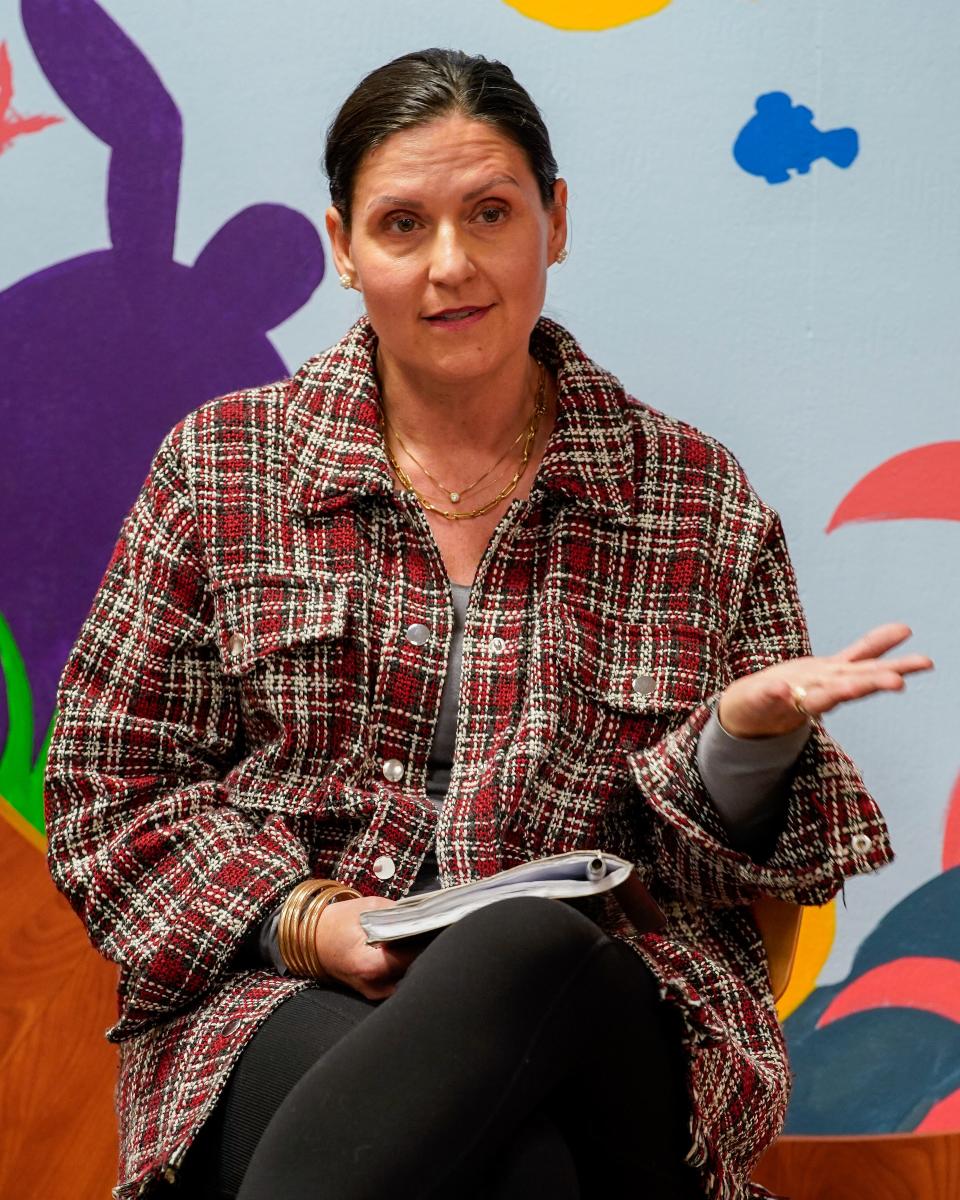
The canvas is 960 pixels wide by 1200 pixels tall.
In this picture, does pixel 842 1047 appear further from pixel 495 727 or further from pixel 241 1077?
pixel 241 1077

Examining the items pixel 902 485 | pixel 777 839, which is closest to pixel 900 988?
pixel 902 485

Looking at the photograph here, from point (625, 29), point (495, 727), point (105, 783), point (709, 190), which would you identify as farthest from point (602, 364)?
point (105, 783)

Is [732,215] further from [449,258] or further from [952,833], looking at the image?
[952,833]

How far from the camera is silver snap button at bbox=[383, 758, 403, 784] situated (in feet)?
5.11

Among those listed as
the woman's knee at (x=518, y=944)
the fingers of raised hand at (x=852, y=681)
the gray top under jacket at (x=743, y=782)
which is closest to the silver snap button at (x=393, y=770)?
the gray top under jacket at (x=743, y=782)

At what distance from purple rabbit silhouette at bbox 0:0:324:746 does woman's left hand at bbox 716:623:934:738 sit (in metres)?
0.89

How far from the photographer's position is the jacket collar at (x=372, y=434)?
5.23ft

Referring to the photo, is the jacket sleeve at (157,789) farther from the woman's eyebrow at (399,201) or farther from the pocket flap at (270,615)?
the woman's eyebrow at (399,201)

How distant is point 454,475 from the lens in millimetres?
1665

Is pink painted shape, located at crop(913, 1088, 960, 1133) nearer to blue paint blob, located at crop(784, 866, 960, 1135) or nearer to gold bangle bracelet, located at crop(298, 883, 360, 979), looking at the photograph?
blue paint blob, located at crop(784, 866, 960, 1135)

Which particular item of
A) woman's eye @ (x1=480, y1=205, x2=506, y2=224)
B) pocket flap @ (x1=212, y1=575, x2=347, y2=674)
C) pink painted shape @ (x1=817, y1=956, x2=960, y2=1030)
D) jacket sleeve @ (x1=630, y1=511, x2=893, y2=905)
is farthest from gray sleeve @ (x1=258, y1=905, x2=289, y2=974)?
pink painted shape @ (x1=817, y1=956, x2=960, y2=1030)

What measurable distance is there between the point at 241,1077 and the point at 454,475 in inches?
25.4

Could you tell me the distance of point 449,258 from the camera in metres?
1.52

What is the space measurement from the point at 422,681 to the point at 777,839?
372 millimetres
